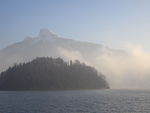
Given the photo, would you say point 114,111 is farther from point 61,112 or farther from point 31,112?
point 31,112

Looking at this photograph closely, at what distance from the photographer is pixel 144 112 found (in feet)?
345

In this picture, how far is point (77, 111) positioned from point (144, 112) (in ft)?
84.6

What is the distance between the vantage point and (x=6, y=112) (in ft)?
329

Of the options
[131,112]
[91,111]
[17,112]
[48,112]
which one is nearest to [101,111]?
[91,111]

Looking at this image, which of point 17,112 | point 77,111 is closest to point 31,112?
point 17,112

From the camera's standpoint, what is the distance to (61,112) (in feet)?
338

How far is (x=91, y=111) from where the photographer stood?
106 metres

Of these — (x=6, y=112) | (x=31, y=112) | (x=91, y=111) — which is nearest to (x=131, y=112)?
Result: (x=91, y=111)

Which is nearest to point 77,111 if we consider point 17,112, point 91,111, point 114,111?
point 91,111

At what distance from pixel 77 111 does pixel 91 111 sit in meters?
5.41

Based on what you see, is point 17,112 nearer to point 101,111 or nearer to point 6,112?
point 6,112

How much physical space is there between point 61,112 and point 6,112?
20.3 metres

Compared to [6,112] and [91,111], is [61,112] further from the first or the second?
[6,112]

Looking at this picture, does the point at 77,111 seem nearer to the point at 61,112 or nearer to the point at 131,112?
the point at 61,112
